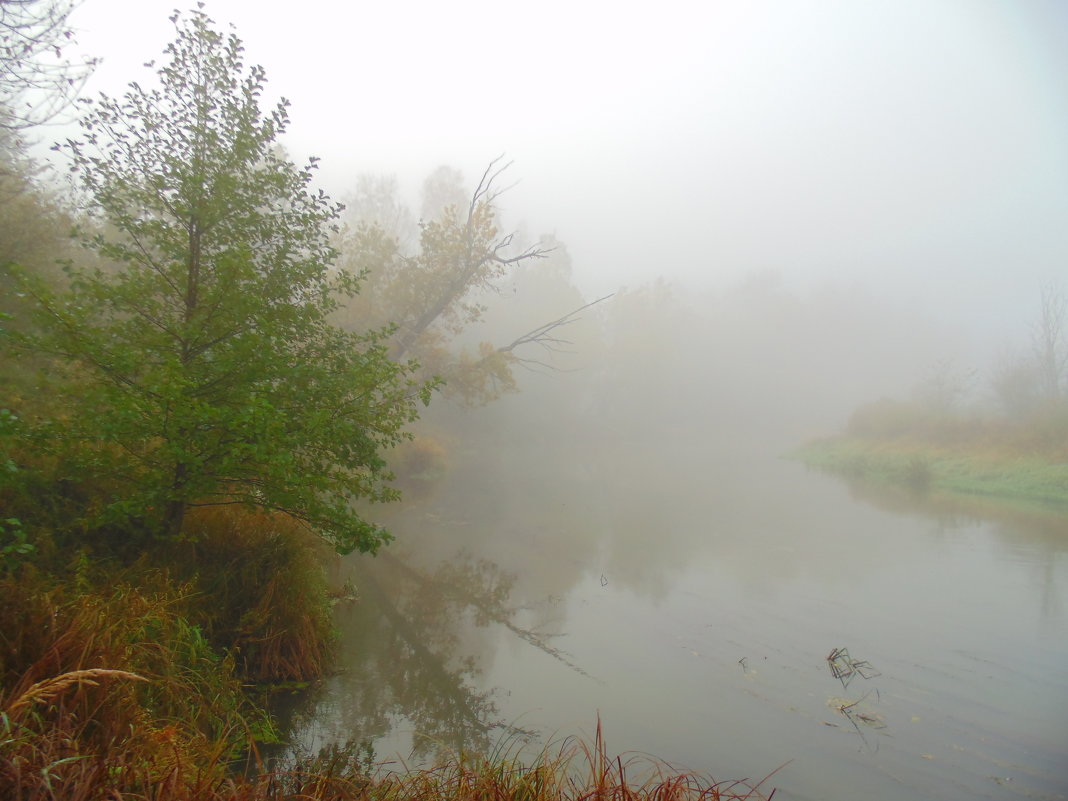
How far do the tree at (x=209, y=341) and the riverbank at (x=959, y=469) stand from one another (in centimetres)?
2169

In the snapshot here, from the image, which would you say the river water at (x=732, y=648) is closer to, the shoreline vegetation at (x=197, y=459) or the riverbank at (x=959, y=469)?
the shoreline vegetation at (x=197, y=459)

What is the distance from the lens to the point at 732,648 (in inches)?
314

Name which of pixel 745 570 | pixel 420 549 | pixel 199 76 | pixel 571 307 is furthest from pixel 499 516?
pixel 571 307

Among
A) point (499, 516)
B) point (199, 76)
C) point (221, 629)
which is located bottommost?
point (499, 516)

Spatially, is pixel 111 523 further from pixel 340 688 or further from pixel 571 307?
pixel 571 307

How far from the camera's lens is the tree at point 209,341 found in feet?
15.8

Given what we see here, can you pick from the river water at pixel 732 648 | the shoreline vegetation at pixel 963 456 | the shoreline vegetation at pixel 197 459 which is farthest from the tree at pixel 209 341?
the shoreline vegetation at pixel 963 456

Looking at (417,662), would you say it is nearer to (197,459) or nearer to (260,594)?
(260,594)

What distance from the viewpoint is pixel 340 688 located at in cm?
609

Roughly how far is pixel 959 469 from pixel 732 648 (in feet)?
71.7

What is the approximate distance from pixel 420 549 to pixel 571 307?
40.4 meters

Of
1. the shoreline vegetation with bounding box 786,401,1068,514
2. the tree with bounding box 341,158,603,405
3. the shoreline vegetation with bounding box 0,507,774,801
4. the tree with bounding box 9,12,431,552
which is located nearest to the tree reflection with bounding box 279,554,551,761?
the shoreline vegetation with bounding box 0,507,774,801

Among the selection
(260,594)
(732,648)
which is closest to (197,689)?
(260,594)

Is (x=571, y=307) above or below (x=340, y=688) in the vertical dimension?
above
